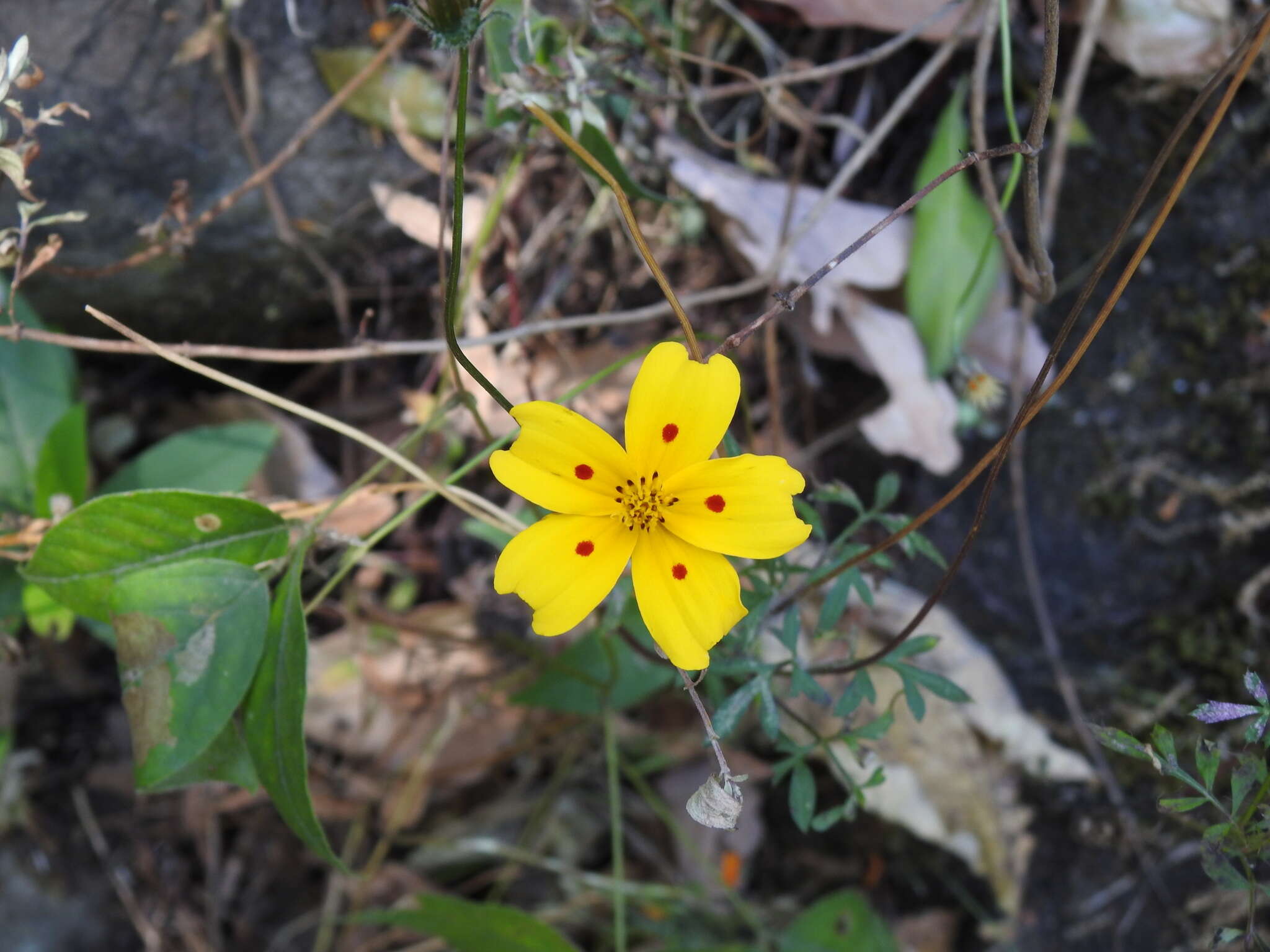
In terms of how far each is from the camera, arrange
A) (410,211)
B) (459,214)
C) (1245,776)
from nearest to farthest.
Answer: (459,214)
(1245,776)
(410,211)

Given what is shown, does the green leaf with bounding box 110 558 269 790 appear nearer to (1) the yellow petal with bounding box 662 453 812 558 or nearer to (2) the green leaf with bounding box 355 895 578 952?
(2) the green leaf with bounding box 355 895 578 952

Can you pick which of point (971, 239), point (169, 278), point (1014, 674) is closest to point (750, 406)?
point (971, 239)

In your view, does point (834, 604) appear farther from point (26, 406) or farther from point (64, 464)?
point (26, 406)

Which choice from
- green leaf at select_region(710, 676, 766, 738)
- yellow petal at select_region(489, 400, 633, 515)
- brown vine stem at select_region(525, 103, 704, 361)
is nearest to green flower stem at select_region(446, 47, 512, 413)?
yellow petal at select_region(489, 400, 633, 515)

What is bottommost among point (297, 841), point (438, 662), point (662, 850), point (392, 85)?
point (297, 841)

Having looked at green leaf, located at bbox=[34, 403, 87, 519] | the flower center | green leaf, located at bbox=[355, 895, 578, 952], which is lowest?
green leaf, located at bbox=[355, 895, 578, 952]

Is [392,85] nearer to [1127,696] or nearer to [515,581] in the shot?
[515,581]

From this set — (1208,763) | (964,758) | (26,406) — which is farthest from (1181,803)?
(26,406)
